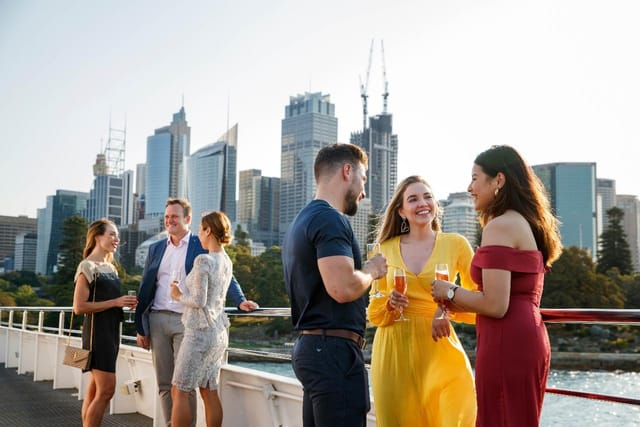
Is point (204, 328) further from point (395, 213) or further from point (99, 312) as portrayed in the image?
point (395, 213)

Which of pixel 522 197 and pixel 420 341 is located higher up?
pixel 522 197

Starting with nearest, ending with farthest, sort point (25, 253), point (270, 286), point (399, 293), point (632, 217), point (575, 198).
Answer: point (399, 293) → point (270, 286) → point (25, 253) → point (575, 198) → point (632, 217)

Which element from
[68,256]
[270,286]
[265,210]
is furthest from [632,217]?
[68,256]

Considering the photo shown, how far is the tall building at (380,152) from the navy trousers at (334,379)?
149m

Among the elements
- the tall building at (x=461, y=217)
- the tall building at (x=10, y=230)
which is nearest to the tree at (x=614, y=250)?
the tall building at (x=461, y=217)

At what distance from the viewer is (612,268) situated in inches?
2422

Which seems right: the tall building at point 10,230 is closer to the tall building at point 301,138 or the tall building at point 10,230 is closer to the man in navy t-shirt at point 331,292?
the tall building at point 301,138

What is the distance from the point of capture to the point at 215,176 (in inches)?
6127

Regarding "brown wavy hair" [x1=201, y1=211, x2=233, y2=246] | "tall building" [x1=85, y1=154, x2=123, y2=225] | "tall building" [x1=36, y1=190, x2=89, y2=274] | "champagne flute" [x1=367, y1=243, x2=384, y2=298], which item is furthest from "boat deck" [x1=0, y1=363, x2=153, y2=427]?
"tall building" [x1=85, y1=154, x2=123, y2=225]

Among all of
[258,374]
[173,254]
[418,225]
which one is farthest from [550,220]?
[173,254]

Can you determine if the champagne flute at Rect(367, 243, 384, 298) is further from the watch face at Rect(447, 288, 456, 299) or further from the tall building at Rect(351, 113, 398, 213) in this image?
the tall building at Rect(351, 113, 398, 213)

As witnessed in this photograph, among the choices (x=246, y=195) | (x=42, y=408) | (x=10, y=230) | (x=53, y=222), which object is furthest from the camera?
(x=246, y=195)

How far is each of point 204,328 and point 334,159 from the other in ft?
6.22

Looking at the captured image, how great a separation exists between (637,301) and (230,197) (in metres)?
113
